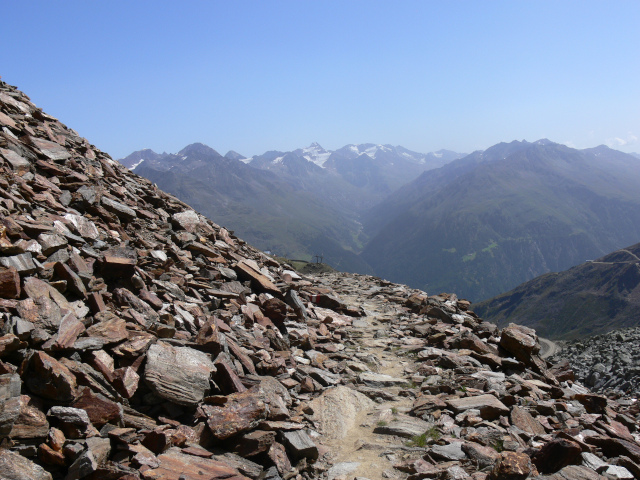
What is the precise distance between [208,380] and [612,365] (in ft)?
165

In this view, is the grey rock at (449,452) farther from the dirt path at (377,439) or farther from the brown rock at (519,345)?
the brown rock at (519,345)

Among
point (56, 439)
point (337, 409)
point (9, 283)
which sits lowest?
point (337, 409)

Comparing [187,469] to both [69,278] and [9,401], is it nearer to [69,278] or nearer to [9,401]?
[9,401]

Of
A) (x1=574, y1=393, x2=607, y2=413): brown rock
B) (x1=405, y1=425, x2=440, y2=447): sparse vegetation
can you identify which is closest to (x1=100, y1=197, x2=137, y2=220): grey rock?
(x1=405, y1=425, x2=440, y2=447): sparse vegetation

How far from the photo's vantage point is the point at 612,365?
4528 cm

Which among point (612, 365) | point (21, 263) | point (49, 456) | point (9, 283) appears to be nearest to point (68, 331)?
point (9, 283)

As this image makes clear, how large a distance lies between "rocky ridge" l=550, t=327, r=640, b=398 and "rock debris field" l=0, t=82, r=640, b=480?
22.8 m

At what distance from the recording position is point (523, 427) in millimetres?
12477

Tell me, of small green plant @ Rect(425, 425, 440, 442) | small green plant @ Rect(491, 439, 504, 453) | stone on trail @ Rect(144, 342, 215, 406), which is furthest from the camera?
small green plant @ Rect(425, 425, 440, 442)

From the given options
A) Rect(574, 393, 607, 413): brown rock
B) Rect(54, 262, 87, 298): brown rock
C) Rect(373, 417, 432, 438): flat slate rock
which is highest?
Rect(54, 262, 87, 298): brown rock

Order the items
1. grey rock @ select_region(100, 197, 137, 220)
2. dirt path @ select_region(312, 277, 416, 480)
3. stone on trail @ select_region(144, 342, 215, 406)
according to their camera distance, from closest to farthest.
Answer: dirt path @ select_region(312, 277, 416, 480), stone on trail @ select_region(144, 342, 215, 406), grey rock @ select_region(100, 197, 137, 220)

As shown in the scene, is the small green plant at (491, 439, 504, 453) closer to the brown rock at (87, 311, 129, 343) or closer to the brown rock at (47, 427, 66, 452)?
the brown rock at (47, 427, 66, 452)

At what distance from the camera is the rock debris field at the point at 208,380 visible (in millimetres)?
8906

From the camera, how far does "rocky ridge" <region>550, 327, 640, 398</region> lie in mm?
38344
